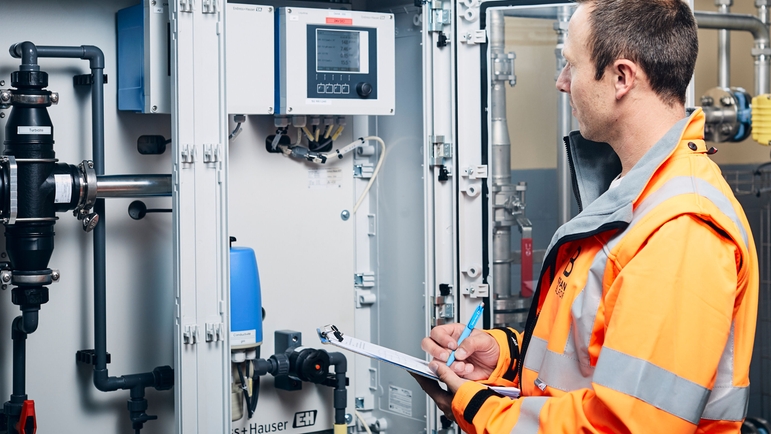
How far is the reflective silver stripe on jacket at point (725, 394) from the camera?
133 cm

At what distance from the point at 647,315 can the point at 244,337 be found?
5.70 ft

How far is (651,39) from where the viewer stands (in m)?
1.38

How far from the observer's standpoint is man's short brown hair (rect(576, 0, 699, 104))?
4.54ft

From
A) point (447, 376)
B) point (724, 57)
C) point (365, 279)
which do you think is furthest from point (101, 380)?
point (724, 57)

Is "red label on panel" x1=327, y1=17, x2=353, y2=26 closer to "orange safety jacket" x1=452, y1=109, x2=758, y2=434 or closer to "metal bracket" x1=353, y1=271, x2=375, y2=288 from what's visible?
"metal bracket" x1=353, y1=271, x2=375, y2=288

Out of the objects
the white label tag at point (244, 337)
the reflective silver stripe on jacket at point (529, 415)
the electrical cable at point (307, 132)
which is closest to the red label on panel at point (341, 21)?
the electrical cable at point (307, 132)

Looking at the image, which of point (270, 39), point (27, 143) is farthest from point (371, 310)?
point (27, 143)

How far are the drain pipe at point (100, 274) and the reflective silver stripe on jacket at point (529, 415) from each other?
5.22ft

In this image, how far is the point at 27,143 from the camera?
93.5 inches

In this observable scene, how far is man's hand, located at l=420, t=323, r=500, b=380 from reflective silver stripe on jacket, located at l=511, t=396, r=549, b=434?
0.36 metres

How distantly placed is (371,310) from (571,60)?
6.17 feet

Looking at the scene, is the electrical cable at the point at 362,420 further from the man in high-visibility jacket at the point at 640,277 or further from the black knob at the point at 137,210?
the man in high-visibility jacket at the point at 640,277

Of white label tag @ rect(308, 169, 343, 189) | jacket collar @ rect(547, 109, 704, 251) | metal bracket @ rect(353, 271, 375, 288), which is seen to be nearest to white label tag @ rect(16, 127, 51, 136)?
white label tag @ rect(308, 169, 343, 189)

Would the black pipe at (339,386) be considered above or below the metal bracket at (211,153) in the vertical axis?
below
